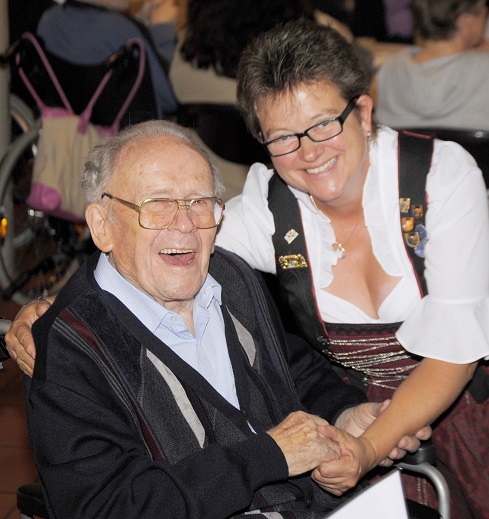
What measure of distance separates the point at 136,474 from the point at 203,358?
0.37 meters

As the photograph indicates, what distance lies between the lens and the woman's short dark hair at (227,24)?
3457 millimetres

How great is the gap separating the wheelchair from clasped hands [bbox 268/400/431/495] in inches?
88.8

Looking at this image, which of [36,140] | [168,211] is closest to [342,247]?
[168,211]

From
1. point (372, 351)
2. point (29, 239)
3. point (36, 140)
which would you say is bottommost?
point (29, 239)

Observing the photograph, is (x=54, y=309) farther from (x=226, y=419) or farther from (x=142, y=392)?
(x=226, y=419)

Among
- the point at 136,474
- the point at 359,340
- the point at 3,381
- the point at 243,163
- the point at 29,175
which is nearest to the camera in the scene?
the point at 136,474

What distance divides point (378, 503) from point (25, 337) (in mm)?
872

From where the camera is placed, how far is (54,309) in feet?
6.08

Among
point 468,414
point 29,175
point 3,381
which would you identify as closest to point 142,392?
point 468,414

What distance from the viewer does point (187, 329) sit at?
197cm

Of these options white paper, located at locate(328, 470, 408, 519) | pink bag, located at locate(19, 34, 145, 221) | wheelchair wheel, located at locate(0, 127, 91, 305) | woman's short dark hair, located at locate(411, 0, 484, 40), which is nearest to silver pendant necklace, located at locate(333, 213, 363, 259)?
white paper, located at locate(328, 470, 408, 519)

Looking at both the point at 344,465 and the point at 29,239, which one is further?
the point at 29,239

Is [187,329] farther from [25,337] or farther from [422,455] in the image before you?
[422,455]

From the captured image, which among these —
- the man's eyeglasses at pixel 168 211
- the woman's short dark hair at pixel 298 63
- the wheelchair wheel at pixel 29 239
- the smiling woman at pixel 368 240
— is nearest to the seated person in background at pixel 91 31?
the wheelchair wheel at pixel 29 239
